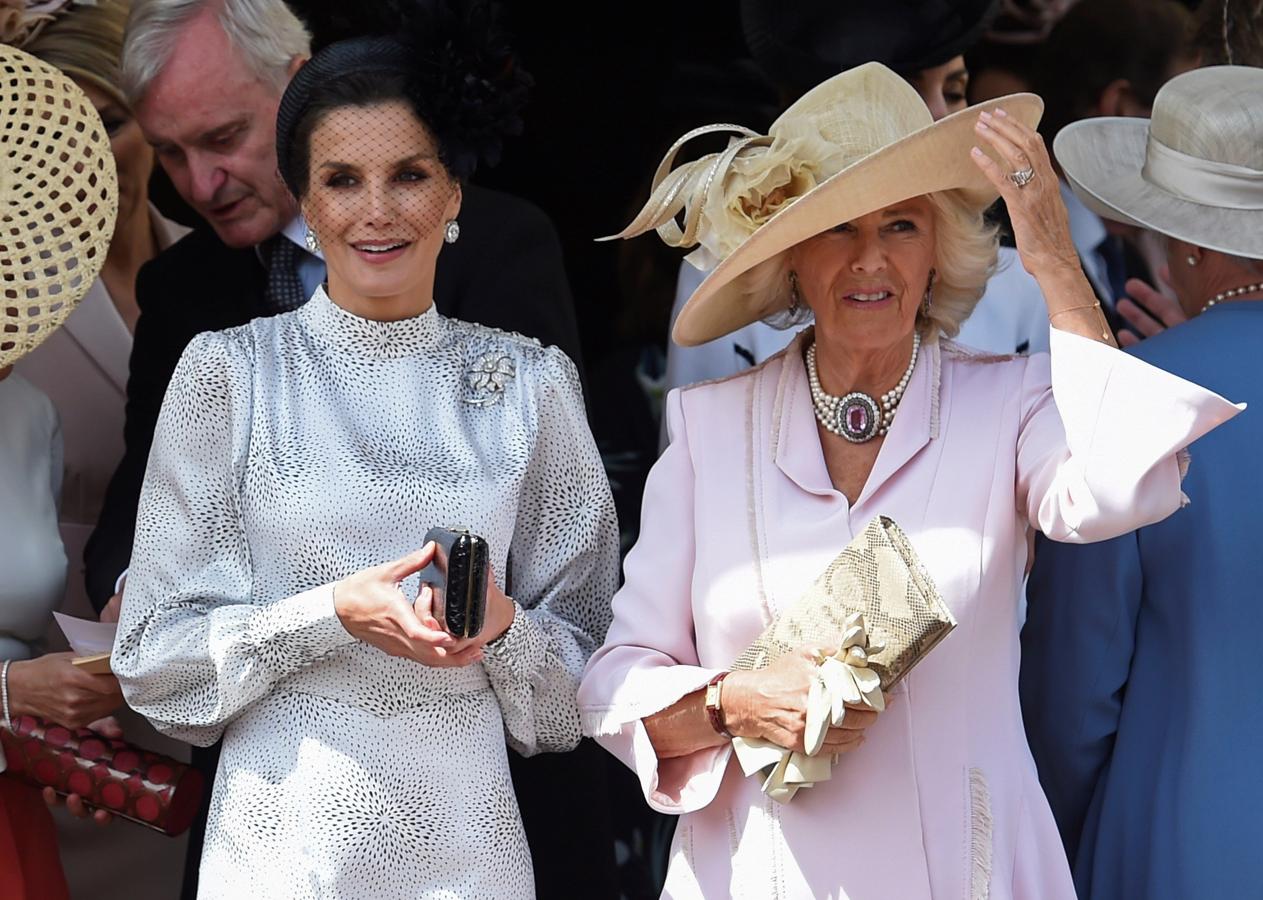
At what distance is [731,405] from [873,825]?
69 centimetres

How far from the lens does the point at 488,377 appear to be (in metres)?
3.13

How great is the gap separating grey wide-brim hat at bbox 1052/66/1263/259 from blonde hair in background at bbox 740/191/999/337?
38 cm

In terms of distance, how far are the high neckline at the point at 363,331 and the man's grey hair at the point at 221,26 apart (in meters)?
0.92

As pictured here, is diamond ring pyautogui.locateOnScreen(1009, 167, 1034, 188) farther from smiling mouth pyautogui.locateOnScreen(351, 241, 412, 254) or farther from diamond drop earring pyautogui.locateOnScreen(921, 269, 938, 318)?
smiling mouth pyautogui.locateOnScreen(351, 241, 412, 254)

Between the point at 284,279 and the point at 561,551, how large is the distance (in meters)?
1.01

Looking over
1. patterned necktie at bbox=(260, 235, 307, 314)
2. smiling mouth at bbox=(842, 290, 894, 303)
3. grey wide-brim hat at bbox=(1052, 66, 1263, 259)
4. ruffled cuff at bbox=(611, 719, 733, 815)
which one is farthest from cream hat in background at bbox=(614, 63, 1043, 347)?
patterned necktie at bbox=(260, 235, 307, 314)

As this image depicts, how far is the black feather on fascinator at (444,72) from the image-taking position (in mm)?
3057

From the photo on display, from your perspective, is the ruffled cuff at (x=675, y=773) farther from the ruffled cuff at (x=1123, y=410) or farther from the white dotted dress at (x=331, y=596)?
the ruffled cuff at (x=1123, y=410)

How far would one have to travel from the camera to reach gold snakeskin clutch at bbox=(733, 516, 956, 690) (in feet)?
8.68

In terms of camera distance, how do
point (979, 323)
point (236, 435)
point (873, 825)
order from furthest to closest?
point (979, 323) → point (236, 435) → point (873, 825)

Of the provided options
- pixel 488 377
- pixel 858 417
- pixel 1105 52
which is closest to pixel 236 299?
pixel 488 377

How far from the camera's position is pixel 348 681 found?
2973 mm

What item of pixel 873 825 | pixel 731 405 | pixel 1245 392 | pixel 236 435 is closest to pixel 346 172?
pixel 236 435

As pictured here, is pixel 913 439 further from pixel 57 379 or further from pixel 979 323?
pixel 57 379
